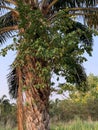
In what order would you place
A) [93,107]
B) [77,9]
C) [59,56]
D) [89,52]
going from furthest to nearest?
[93,107] → [77,9] → [89,52] → [59,56]

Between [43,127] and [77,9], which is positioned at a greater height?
[77,9]

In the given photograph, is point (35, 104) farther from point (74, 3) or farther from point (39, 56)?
point (74, 3)

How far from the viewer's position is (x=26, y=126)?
1154cm

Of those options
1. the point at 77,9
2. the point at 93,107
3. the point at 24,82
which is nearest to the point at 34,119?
the point at 24,82

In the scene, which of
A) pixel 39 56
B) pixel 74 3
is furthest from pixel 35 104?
pixel 74 3

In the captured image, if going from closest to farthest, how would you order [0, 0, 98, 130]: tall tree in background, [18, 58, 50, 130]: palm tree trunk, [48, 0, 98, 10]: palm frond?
[0, 0, 98, 130]: tall tree in background < [18, 58, 50, 130]: palm tree trunk < [48, 0, 98, 10]: palm frond

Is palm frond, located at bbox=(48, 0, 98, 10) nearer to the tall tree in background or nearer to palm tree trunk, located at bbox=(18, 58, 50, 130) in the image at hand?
the tall tree in background

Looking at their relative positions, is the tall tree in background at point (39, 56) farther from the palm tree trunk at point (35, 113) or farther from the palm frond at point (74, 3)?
the palm frond at point (74, 3)

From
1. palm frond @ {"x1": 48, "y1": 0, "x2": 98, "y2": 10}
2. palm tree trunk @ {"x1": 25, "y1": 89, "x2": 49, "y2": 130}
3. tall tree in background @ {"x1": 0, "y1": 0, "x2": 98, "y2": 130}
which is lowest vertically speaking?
palm tree trunk @ {"x1": 25, "y1": 89, "x2": 49, "y2": 130}

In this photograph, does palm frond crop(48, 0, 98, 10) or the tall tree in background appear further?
palm frond crop(48, 0, 98, 10)

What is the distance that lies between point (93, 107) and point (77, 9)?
1220 inches

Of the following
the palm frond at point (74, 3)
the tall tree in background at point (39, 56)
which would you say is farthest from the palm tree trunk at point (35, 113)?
the palm frond at point (74, 3)

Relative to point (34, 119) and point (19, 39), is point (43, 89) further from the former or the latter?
point (19, 39)

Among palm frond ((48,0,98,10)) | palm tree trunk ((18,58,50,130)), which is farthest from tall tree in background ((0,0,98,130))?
palm frond ((48,0,98,10))
